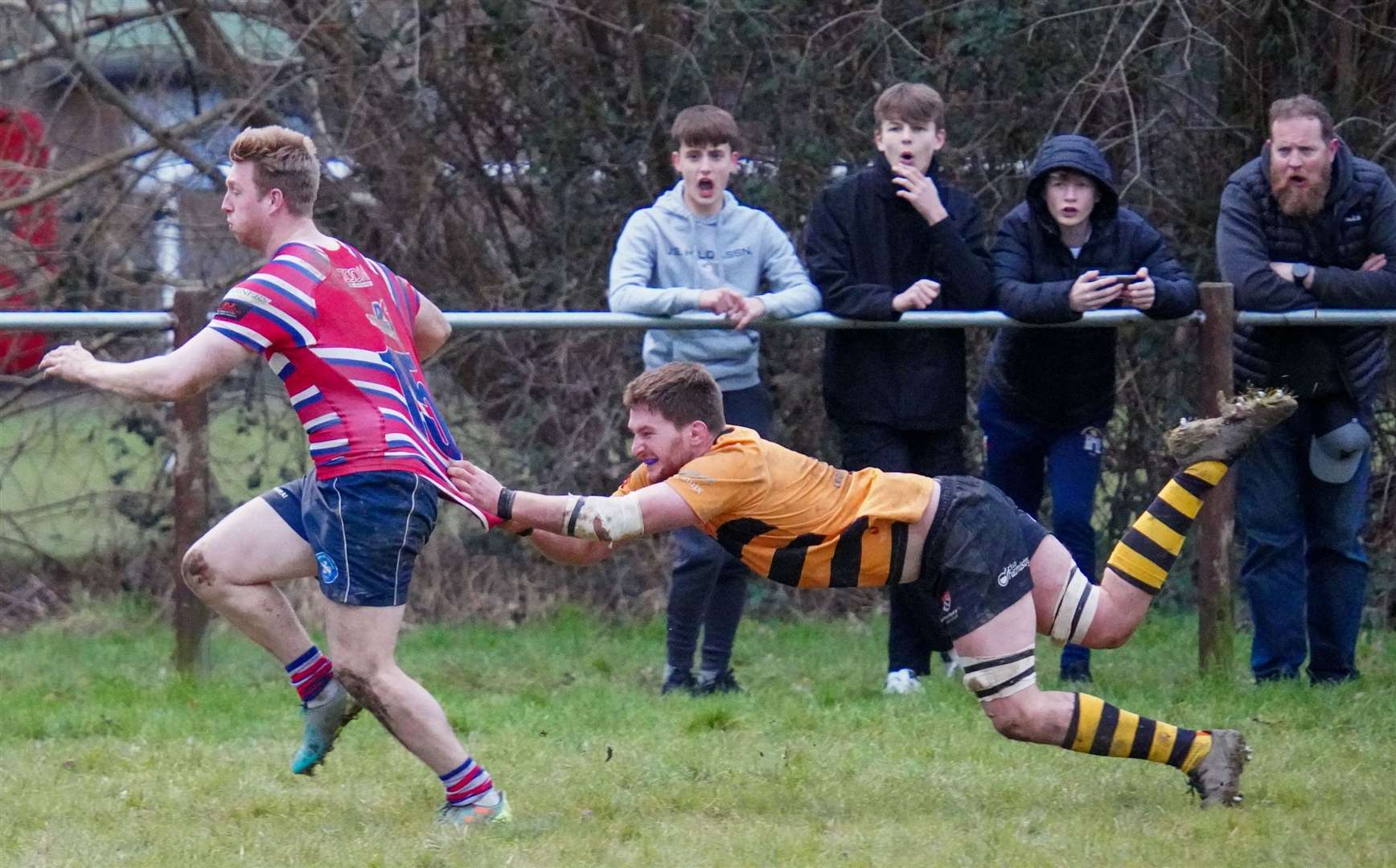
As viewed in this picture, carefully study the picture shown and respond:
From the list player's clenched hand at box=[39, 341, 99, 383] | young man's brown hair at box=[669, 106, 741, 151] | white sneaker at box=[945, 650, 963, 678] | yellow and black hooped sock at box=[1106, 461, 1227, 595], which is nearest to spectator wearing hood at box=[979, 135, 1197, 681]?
white sneaker at box=[945, 650, 963, 678]

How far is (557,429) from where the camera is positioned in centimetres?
891

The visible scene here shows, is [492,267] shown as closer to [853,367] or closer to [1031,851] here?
[853,367]

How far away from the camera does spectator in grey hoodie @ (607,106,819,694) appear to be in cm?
667

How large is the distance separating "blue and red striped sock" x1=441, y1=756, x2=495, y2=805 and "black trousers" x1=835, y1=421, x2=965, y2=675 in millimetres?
2321

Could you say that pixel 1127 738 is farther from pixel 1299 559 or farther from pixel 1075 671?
Answer: pixel 1299 559

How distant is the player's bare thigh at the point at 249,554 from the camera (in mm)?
4863

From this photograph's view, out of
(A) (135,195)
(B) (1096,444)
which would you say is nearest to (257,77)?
(A) (135,195)

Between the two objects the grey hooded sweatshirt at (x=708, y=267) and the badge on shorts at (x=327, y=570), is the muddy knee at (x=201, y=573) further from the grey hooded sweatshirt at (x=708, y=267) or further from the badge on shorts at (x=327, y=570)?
the grey hooded sweatshirt at (x=708, y=267)

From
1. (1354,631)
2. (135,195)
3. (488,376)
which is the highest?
(135,195)

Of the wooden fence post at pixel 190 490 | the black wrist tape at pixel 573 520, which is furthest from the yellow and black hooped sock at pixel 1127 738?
the wooden fence post at pixel 190 490

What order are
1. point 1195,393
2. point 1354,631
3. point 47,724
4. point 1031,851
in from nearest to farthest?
point 1031,851 → point 47,724 → point 1354,631 → point 1195,393

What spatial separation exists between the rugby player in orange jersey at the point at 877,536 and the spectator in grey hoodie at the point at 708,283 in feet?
5.77

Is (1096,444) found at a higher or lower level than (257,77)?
lower

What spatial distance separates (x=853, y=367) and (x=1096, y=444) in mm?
948
